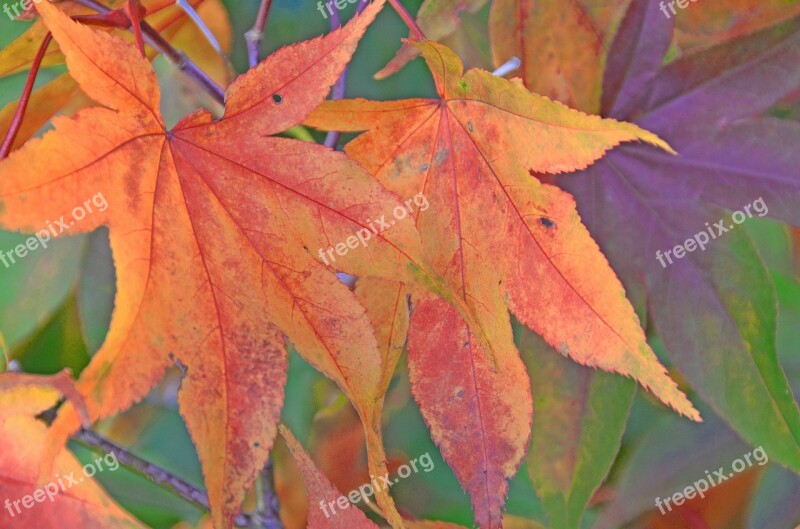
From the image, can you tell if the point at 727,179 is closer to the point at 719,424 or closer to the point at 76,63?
the point at 719,424

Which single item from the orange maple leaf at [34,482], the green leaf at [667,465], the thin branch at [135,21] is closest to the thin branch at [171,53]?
the thin branch at [135,21]

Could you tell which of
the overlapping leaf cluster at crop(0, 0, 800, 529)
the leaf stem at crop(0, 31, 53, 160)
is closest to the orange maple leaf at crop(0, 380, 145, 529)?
the overlapping leaf cluster at crop(0, 0, 800, 529)

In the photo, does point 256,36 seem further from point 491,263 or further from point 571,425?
point 571,425

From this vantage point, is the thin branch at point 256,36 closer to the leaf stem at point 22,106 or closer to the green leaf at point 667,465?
the leaf stem at point 22,106

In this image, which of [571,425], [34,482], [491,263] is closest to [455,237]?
[491,263]

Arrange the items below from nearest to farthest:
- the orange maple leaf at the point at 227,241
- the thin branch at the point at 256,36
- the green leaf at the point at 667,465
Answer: the orange maple leaf at the point at 227,241 < the thin branch at the point at 256,36 < the green leaf at the point at 667,465

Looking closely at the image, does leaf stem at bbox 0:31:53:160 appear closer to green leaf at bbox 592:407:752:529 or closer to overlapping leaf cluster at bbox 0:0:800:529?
overlapping leaf cluster at bbox 0:0:800:529
